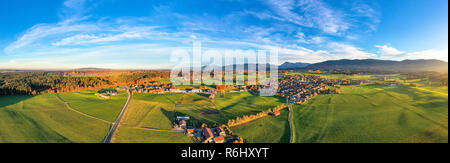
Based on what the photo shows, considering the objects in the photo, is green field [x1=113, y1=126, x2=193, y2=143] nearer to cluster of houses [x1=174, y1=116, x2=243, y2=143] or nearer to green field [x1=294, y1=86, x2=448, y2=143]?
cluster of houses [x1=174, y1=116, x2=243, y2=143]

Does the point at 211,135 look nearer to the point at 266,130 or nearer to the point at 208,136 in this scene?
the point at 208,136

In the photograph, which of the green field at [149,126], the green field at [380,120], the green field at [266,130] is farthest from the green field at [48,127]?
the green field at [380,120]

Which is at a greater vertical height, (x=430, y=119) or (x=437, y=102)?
(x=437, y=102)

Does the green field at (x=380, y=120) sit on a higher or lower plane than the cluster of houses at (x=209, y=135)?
higher

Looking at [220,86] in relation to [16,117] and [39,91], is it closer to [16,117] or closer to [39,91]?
[16,117]

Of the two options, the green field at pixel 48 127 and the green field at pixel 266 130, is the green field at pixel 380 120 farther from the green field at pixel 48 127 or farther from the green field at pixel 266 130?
the green field at pixel 48 127

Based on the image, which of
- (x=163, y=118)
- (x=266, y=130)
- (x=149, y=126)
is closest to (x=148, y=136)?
(x=149, y=126)
